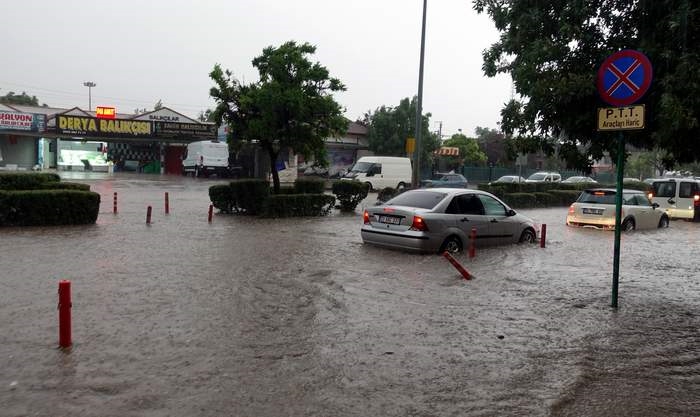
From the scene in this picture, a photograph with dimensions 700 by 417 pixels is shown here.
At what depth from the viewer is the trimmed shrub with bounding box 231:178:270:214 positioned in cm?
1889

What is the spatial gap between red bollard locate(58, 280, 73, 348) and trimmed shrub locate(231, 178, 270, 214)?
43.5ft

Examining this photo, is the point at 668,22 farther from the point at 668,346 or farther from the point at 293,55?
the point at 293,55

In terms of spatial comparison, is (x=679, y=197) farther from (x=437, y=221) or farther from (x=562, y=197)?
(x=437, y=221)

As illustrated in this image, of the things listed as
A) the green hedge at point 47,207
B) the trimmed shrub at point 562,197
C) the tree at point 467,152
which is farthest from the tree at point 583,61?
the tree at point 467,152

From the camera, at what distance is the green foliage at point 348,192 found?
21.2 metres

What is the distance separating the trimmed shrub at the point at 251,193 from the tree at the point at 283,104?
168 centimetres

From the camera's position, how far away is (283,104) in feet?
63.0

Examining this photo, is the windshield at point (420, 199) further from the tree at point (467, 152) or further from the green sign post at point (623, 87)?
the tree at point (467, 152)

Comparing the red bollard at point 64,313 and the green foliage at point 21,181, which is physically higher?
the green foliage at point 21,181

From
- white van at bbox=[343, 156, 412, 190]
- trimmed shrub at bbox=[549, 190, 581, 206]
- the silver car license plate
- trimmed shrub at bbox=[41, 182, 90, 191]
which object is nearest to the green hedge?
trimmed shrub at bbox=[41, 182, 90, 191]

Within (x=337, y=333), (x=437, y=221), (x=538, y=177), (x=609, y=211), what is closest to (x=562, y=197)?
(x=609, y=211)

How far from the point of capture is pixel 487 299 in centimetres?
825

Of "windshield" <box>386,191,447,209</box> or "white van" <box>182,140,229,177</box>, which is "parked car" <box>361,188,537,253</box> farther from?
"white van" <box>182,140,229,177</box>

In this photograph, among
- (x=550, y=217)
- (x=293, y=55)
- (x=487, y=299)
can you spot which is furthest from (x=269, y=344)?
(x=550, y=217)
